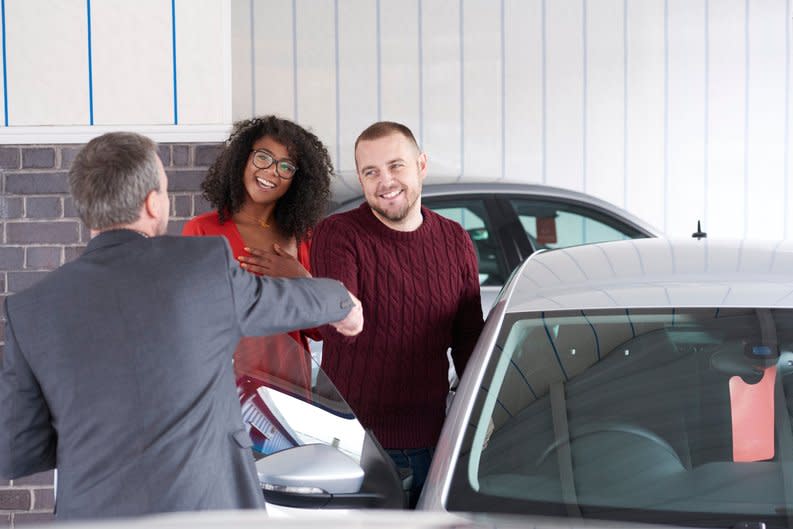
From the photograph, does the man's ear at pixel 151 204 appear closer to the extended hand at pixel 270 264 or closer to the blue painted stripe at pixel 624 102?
the extended hand at pixel 270 264

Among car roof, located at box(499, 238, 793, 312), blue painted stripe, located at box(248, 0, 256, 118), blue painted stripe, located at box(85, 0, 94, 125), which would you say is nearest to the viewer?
car roof, located at box(499, 238, 793, 312)

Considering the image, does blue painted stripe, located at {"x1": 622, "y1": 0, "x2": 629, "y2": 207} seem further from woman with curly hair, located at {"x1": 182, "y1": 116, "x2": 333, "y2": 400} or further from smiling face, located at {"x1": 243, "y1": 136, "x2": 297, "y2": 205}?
smiling face, located at {"x1": 243, "y1": 136, "x2": 297, "y2": 205}

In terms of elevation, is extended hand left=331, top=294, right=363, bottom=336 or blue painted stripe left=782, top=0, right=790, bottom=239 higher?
blue painted stripe left=782, top=0, right=790, bottom=239

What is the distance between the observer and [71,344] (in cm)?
202

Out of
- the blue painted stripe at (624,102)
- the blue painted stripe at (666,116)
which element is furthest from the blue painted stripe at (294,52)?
the blue painted stripe at (666,116)

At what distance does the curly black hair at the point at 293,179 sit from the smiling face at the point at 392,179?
0.43 metres

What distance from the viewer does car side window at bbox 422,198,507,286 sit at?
5996 mm

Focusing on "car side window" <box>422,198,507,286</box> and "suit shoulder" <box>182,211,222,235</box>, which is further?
"car side window" <box>422,198,507,286</box>

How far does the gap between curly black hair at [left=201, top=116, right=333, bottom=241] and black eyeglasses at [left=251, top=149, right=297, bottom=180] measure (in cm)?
4

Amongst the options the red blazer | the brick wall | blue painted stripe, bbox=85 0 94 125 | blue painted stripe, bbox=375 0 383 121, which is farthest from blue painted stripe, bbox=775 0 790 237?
the red blazer

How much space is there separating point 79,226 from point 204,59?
2.97 ft

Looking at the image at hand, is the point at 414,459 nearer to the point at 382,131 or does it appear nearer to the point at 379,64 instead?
the point at 382,131

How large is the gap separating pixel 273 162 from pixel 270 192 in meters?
0.10

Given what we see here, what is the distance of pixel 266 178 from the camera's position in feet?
11.4
